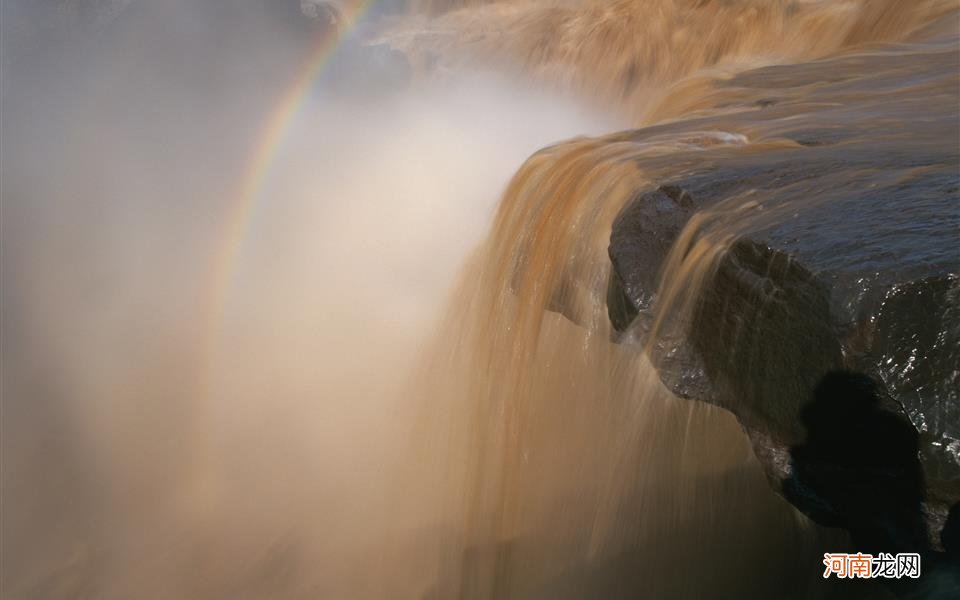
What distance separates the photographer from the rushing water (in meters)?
3.15

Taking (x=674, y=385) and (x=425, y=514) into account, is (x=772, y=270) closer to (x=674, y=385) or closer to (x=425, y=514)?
(x=674, y=385)

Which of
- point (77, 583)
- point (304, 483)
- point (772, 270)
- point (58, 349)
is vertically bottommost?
point (77, 583)

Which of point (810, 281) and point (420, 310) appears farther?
point (420, 310)

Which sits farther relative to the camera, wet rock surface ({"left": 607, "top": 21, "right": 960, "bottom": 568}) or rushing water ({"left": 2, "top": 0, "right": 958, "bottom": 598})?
rushing water ({"left": 2, "top": 0, "right": 958, "bottom": 598})

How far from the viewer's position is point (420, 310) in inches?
237

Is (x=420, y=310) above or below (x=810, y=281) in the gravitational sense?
above

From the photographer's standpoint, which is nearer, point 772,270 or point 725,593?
point 772,270

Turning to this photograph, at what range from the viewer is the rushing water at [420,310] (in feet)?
10.3

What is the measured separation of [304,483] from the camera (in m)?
4.73

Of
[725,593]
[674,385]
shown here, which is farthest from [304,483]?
[674,385]

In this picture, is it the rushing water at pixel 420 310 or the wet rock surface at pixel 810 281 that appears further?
the rushing water at pixel 420 310

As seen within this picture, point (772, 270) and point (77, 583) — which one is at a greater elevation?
point (772, 270)

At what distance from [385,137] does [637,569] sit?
7424mm

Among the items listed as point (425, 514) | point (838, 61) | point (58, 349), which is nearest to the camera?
point (425, 514)
